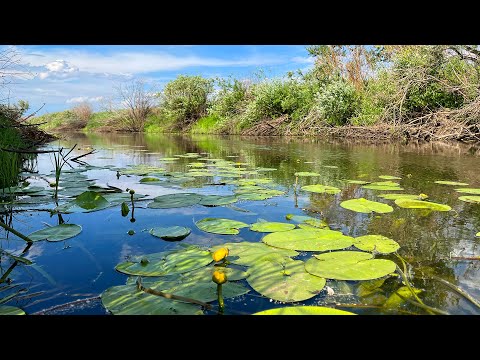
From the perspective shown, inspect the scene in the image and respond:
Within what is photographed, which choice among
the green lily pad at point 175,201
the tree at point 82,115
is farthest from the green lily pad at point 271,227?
the tree at point 82,115

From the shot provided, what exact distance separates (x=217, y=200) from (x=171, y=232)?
0.85 m

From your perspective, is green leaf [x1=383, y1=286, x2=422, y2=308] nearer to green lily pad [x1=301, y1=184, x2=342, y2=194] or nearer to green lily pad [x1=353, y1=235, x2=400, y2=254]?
green lily pad [x1=353, y1=235, x2=400, y2=254]

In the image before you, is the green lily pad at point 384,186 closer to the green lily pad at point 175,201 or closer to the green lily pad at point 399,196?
the green lily pad at point 399,196

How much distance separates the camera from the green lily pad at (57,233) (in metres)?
1.98

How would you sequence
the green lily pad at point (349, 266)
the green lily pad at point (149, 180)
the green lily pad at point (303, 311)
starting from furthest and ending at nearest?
1. the green lily pad at point (149, 180)
2. the green lily pad at point (349, 266)
3. the green lily pad at point (303, 311)

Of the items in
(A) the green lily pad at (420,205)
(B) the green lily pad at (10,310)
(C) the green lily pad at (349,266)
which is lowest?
(B) the green lily pad at (10,310)

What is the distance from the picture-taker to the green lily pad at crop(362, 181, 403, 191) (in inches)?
130

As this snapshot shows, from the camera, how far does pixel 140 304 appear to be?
122cm

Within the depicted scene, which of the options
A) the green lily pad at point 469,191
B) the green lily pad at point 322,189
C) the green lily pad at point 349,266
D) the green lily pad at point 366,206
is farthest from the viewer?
the green lily pad at point 322,189

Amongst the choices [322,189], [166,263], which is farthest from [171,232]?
[322,189]

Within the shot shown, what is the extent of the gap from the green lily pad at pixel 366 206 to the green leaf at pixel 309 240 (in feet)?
2.07

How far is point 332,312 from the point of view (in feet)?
3.55

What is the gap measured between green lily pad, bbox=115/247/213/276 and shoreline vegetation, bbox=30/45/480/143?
709 centimetres
